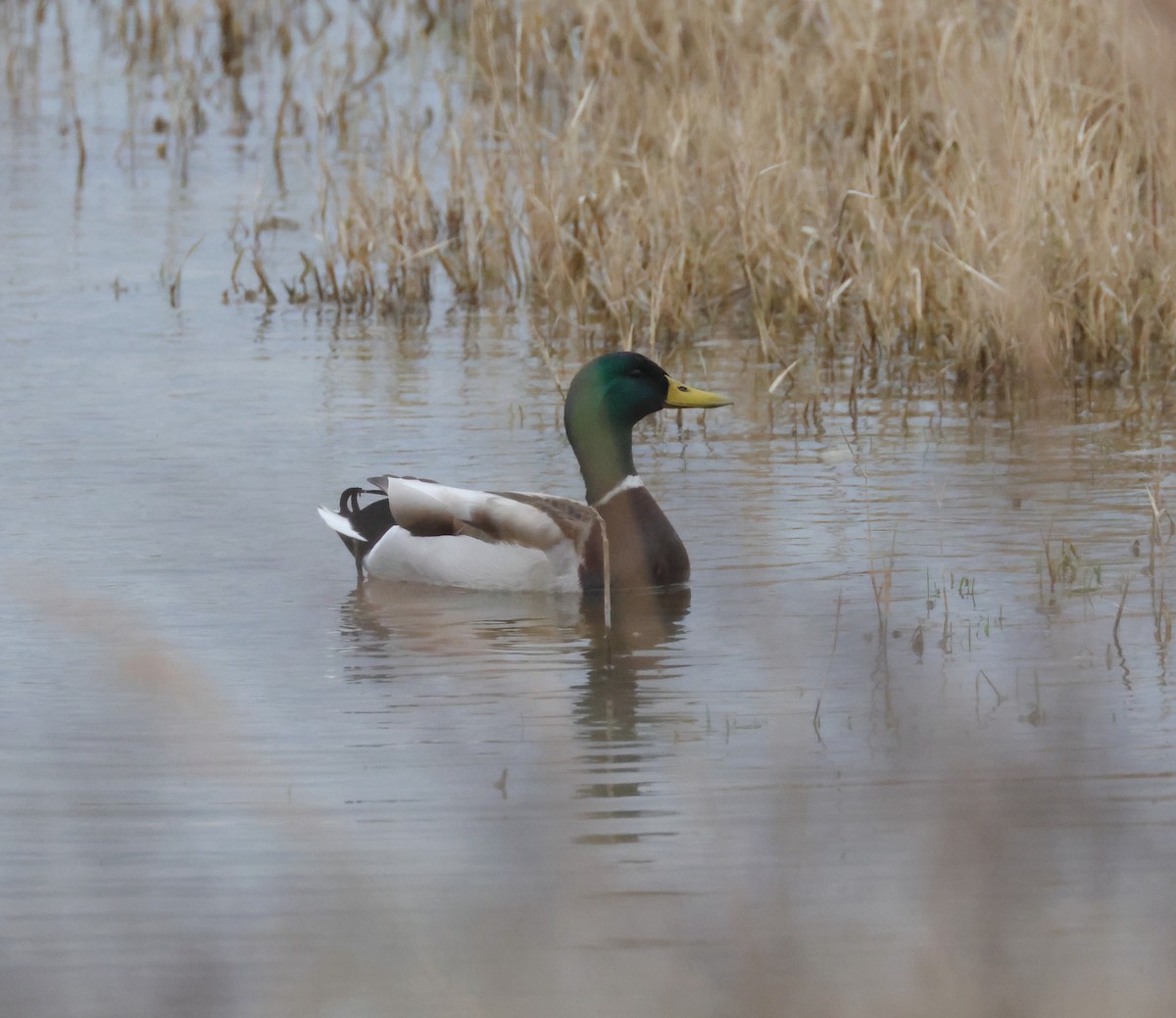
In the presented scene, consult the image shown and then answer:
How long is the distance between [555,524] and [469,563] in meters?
0.28

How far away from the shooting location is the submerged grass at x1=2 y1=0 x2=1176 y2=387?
9.16 meters

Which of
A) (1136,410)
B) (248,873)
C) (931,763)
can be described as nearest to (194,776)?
(248,873)

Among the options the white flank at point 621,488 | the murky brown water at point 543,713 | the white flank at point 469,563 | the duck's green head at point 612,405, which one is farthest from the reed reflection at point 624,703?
the duck's green head at point 612,405

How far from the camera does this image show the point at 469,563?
22.7 feet

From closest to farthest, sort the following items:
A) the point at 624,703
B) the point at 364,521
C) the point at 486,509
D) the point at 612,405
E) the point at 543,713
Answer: the point at 543,713 → the point at 624,703 → the point at 486,509 → the point at 364,521 → the point at 612,405

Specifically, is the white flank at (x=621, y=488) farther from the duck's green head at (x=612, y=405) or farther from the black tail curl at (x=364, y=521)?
the black tail curl at (x=364, y=521)

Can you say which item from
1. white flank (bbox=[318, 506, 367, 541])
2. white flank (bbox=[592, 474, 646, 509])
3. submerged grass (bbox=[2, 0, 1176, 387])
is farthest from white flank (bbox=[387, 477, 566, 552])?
submerged grass (bbox=[2, 0, 1176, 387])

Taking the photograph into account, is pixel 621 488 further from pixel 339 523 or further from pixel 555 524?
pixel 339 523

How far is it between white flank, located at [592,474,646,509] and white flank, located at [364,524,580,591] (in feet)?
1.30

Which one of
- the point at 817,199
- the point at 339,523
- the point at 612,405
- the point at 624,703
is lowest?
the point at 624,703

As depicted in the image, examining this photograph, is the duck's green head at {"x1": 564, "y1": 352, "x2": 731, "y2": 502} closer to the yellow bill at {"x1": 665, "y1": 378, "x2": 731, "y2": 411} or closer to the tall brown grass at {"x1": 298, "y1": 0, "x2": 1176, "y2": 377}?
the yellow bill at {"x1": 665, "y1": 378, "x2": 731, "y2": 411}

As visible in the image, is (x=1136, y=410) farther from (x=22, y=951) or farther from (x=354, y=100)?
(x=354, y=100)

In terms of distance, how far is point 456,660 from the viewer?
19.8 ft

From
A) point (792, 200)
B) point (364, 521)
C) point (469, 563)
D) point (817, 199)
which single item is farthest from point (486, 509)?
point (792, 200)
